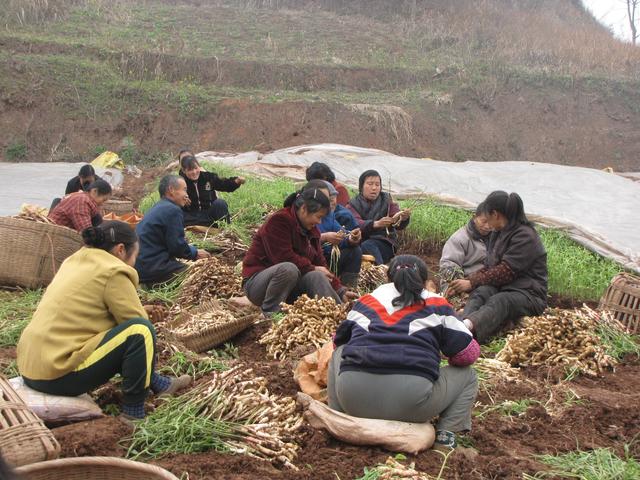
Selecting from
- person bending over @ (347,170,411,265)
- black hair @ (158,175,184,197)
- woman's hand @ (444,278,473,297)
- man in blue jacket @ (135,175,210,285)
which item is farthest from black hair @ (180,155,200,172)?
woman's hand @ (444,278,473,297)

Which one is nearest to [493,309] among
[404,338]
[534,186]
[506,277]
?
[506,277]

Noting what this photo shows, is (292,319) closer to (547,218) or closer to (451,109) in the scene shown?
(547,218)

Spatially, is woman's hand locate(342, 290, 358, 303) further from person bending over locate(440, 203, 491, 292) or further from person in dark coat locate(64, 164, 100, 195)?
person in dark coat locate(64, 164, 100, 195)

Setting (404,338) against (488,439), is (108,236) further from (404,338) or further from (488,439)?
(488,439)

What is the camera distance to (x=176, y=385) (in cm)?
382

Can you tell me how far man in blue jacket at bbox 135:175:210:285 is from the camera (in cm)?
604

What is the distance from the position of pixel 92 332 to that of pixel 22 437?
71cm

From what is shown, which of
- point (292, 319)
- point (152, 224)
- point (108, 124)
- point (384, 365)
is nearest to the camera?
point (384, 365)

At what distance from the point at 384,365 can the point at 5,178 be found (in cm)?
1198

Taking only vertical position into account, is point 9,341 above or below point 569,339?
below

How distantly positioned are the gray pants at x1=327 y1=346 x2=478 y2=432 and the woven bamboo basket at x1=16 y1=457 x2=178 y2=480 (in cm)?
103

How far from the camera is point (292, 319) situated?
15.9 feet

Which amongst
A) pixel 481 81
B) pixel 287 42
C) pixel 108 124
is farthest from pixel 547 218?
pixel 287 42

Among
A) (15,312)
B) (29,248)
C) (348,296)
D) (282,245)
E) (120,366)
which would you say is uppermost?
(282,245)
